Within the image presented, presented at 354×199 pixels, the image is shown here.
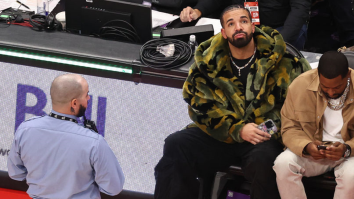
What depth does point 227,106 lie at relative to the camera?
3232 millimetres

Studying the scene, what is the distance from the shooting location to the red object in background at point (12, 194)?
3791 mm

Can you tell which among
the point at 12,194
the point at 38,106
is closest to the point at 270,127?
the point at 38,106

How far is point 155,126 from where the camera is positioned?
11.5ft

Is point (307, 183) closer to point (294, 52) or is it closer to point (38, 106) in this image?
point (294, 52)

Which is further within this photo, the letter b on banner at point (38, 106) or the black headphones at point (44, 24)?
the black headphones at point (44, 24)

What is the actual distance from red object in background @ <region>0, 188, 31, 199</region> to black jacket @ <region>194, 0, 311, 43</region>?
89.9 inches

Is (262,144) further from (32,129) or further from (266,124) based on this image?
(32,129)

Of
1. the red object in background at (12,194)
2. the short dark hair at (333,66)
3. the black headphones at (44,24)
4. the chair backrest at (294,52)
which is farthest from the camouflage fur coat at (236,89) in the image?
the red object in background at (12,194)

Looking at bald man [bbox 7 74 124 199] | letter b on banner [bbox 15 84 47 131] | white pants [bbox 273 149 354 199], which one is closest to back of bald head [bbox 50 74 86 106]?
bald man [bbox 7 74 124 199]

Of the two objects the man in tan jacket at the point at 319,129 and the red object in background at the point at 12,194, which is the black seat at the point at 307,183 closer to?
the man in tan jacket at the point at 319,129

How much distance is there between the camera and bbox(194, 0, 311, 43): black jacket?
4.42 meters

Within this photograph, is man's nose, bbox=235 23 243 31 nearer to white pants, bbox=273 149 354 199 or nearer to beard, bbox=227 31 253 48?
beard, bbox=227 31 253 48

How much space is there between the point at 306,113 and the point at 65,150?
1.39 metres

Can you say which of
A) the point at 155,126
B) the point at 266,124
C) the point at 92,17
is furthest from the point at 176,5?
the point at 266,124
